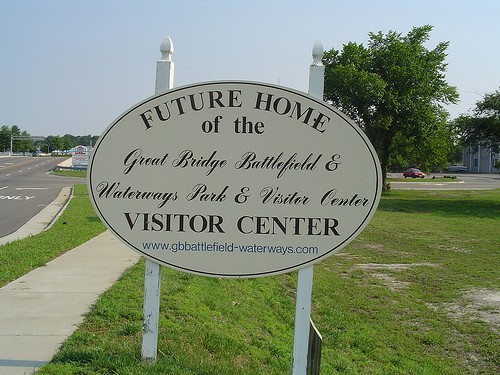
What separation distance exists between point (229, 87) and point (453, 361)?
4055mm

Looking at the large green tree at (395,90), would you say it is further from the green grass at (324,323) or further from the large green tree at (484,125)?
the green grass at (324,323)

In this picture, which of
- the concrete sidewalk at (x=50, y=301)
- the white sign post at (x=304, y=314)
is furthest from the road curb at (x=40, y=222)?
the white sign post at (x=304, y=314)

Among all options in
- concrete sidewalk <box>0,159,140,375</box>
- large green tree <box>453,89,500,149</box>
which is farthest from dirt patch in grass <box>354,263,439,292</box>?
large green tree <box>453,89,500,149</box>

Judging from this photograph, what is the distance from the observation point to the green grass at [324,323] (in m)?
4.89

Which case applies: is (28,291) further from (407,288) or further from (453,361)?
(407,288)

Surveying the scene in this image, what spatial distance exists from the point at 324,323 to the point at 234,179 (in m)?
3.88

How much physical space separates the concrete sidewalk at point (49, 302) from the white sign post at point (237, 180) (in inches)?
39.1

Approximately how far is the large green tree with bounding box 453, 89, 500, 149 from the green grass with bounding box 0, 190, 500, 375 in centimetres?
1872

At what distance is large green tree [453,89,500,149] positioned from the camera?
30.1 m

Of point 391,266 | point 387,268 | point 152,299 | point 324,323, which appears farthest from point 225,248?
point 391,266

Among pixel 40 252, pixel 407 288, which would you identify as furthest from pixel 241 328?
pixel 40 252

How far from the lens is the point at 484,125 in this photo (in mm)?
30281

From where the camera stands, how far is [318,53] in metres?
4.45

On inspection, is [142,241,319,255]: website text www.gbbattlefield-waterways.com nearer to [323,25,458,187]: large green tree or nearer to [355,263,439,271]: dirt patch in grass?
[355,263,439,271]: dirt patch in grass
